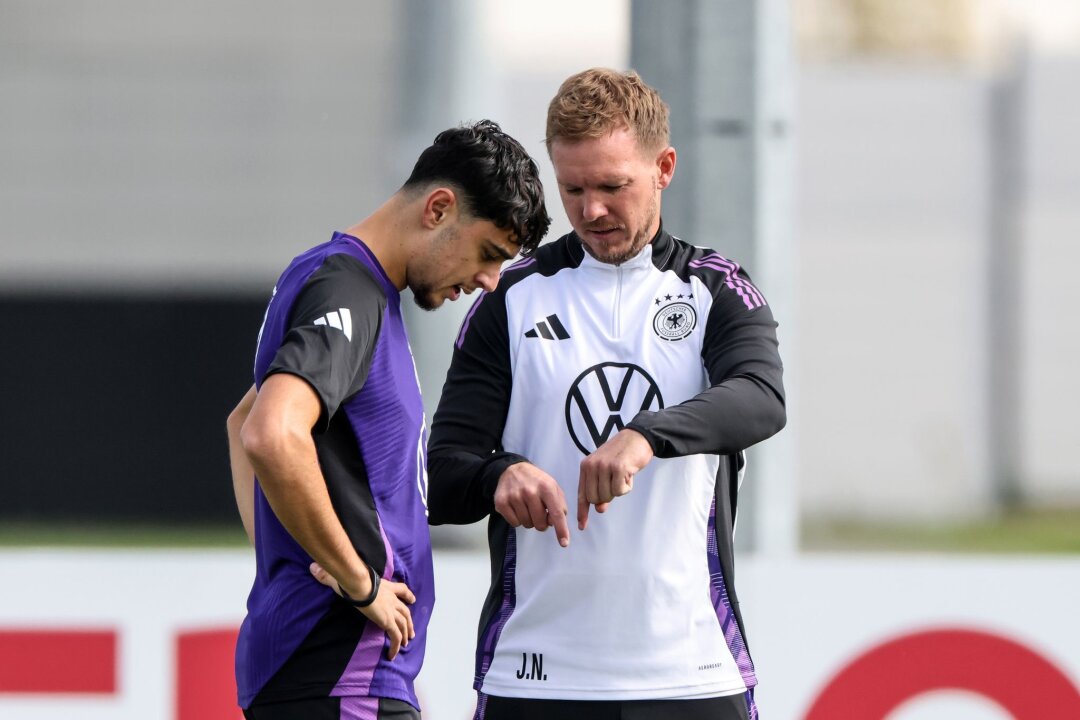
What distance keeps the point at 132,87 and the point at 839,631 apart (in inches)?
590

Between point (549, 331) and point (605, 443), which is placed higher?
point (549, 331)

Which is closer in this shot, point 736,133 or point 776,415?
point 776,415

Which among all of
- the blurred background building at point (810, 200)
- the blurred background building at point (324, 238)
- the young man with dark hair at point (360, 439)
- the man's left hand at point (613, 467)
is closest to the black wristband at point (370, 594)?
the young man with dark hair at point (360, 439)

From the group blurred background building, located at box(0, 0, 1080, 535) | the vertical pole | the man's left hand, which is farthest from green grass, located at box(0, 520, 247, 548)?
the man's left hand

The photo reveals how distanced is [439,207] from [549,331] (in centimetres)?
27

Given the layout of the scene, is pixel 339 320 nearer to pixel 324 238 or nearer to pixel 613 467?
pixel 613 467

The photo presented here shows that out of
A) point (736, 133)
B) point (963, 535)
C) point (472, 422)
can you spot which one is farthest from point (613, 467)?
point (963, 535)

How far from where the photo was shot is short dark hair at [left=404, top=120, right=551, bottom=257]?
229 cm

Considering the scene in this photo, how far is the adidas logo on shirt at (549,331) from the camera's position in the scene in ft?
7.79

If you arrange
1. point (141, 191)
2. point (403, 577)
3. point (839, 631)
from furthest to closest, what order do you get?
point (141, 191), point (839, 631), point (403, 577)

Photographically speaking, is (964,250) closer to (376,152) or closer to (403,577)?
(376,152)

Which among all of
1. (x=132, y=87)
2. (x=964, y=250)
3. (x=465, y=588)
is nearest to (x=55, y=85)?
(x=132, y=87)

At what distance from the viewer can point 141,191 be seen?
16750 mm

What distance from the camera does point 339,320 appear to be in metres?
2.12
